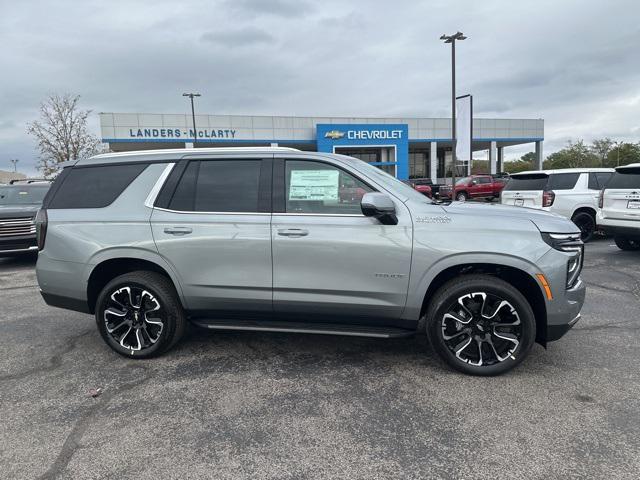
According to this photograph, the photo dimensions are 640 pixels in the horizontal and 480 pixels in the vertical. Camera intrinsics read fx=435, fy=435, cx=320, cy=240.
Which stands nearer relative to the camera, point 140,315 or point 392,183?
point 392,183

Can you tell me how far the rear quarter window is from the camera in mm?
7879

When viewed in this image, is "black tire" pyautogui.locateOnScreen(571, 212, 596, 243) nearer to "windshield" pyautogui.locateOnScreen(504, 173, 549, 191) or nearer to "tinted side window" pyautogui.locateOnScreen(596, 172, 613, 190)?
"tinted side window" pyautogui.locateOnScreen(596, 172, 613, 190)

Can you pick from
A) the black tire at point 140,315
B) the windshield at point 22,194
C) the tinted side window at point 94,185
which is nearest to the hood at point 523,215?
the black tire at point 140,315

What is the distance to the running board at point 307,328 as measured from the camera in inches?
137

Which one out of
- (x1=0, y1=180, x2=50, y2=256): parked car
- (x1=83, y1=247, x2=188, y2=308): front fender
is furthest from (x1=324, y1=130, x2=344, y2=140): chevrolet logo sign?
(x1=83, y1=247, x2=188, y2=308): front fender

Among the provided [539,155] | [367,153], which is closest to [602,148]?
[539,155]

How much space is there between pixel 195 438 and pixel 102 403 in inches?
37.2

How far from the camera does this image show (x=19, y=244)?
8.84 meters

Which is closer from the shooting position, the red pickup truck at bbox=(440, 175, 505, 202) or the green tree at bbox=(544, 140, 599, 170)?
the red pickup truck at bbox=(440, 175, 505, 202)

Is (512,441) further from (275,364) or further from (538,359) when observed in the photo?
(275,364)

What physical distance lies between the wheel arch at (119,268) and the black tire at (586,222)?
9.26 meters

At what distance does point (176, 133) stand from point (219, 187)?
118 ft

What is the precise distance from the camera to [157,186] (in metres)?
3.92

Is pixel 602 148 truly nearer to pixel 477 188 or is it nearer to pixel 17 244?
pixel 477 188
